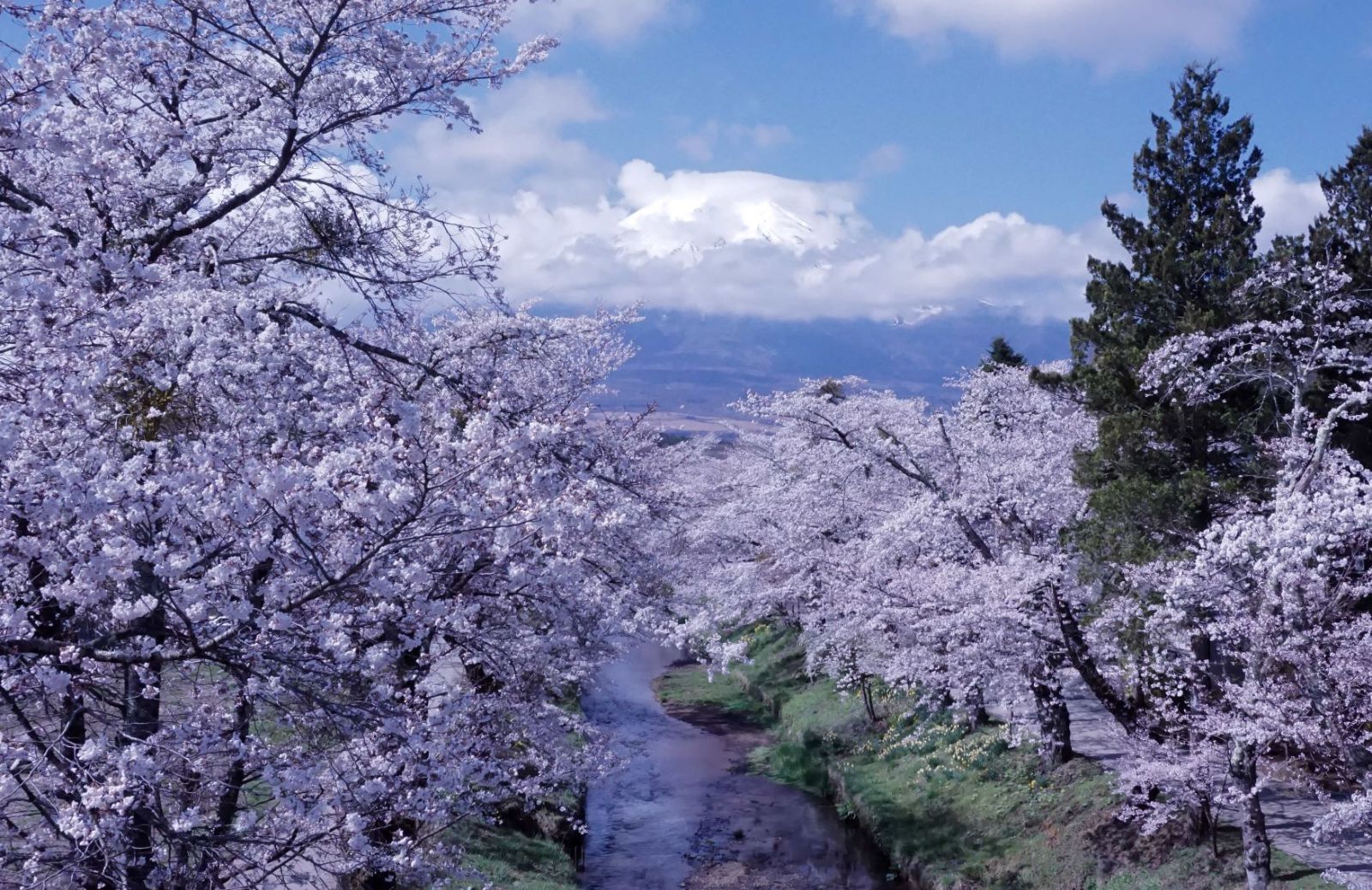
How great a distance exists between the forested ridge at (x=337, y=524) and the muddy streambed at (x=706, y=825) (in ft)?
16.4

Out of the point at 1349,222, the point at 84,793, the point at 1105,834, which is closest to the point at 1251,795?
the point at 1105,834

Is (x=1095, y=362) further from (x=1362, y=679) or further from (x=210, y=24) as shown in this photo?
(x=210, y=24)

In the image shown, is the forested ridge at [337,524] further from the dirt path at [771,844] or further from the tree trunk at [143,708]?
the dirt path at [771,844]

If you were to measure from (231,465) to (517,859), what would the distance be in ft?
39.8

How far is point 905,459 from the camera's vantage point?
50.7ft

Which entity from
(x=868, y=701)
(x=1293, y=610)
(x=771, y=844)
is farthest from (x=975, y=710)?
(x=1293, y=610)

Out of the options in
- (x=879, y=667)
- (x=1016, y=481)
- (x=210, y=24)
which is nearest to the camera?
(x=210, y=24)

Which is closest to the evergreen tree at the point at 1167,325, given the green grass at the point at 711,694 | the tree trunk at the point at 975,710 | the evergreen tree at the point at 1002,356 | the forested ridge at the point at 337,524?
the forested ridge at the point at 337,524

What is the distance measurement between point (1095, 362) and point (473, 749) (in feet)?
38.2

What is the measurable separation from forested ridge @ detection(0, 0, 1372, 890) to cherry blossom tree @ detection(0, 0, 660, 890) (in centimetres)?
3

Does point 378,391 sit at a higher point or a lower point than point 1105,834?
higher

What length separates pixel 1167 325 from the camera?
15.1 m

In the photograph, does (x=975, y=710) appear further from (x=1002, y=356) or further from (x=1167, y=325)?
(x=1002, y=356)

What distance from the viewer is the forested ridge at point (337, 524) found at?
411 cm
